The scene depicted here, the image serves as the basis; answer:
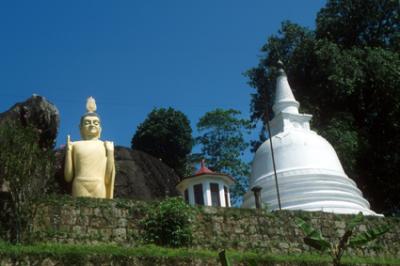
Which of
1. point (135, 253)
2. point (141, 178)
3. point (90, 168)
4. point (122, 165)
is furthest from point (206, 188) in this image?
point (135, 253)

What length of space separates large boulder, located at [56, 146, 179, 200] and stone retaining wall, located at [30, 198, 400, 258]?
20.0 ft

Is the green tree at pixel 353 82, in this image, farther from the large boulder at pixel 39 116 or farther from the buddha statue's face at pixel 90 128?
the large boulder at pixel 39 116

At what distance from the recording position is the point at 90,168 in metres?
15.9

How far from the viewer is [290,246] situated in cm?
1582

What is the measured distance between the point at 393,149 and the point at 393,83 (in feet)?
10.6

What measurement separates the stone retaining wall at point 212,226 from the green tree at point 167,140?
2148cm

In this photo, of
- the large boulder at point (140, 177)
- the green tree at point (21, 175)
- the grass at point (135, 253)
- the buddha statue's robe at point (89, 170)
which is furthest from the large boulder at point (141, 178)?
the green tree at point (21, 175)

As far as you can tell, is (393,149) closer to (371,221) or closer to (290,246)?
(371,221)

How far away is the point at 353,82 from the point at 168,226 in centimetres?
1963

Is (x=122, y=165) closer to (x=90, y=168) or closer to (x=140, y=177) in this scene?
(x=140, y=177)

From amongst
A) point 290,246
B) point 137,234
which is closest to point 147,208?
point 137,234

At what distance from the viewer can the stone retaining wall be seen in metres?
13.7

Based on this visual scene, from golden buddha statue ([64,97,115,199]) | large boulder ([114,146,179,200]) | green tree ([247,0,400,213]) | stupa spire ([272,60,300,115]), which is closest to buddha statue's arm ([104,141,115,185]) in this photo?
golden buddha statue ([64,97,115,199])

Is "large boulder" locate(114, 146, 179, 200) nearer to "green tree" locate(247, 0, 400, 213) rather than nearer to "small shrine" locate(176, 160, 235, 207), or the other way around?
"small shrine" locate(176, 160, 235, 207)
